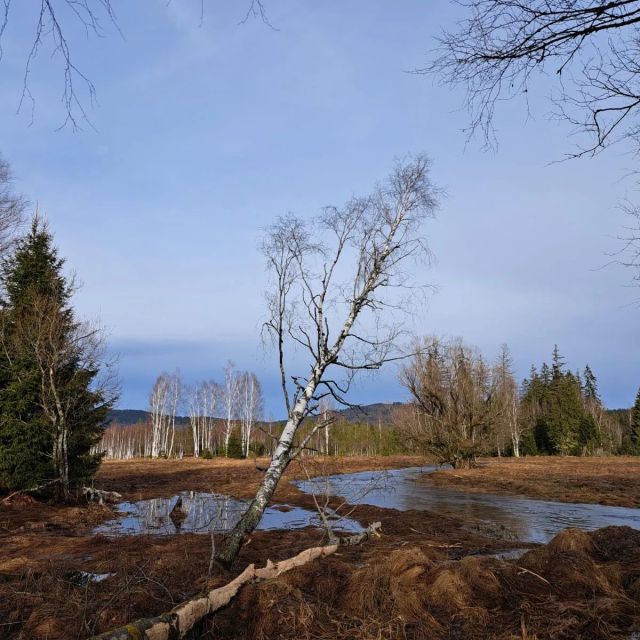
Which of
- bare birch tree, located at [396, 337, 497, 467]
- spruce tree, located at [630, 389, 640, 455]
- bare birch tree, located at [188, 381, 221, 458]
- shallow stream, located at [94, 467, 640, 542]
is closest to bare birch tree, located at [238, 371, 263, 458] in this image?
bare birch tree, located at [188, 381, 221, 458]

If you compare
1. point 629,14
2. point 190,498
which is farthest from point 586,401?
point 629,14

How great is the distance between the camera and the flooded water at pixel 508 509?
1160cm

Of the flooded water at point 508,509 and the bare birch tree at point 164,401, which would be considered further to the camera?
the bare birch tree at point 164,401

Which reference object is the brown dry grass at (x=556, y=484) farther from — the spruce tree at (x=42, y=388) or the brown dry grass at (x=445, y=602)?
the spruce tree at (x=42, y=388)

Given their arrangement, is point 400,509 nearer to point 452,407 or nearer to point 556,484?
point 556,484

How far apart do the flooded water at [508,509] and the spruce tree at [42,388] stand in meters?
8.75

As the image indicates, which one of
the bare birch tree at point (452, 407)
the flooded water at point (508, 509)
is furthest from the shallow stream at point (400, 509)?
the bare birch tree at point (452, 407)

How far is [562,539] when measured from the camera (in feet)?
20.9

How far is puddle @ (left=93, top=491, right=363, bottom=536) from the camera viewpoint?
11.0m

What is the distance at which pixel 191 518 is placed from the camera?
13070 millimetres

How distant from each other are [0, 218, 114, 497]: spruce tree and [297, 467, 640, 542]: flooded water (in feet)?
28.7

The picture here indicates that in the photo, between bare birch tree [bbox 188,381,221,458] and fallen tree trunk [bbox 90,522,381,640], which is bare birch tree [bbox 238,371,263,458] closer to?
bare birch tree [bbox 188,381,221,458]

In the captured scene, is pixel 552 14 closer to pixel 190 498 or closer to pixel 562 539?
pixel 562 539

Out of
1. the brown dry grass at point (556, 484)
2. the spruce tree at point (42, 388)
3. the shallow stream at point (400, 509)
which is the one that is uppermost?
the spruce tree at point (42, 388)
